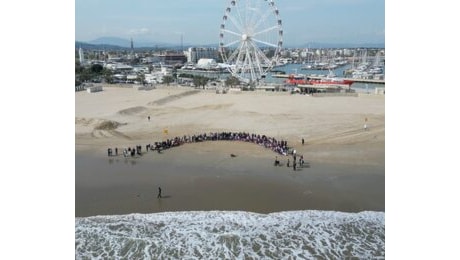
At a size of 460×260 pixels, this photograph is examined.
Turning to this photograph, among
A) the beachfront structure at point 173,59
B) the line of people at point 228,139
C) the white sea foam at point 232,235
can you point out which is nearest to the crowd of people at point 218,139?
the line of people at point 228,139

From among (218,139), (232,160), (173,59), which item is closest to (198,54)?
(173,59)

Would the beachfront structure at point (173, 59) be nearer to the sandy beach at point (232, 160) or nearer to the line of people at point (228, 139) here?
the sandy beach at point (232, 160)

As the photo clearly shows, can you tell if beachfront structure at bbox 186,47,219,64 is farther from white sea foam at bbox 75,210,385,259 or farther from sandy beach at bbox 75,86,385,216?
white sea foam at bbox 75,210,385,259

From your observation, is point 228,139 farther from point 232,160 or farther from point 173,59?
point 173,59

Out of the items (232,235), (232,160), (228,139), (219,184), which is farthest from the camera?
(228,139)

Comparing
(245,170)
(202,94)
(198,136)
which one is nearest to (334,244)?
(245,170)
